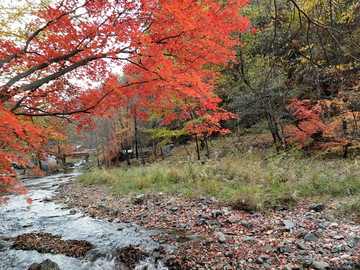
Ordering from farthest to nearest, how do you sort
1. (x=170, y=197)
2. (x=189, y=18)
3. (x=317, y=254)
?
(x=170, y=197)
(x=189, y=18)
(x=317, y=254)

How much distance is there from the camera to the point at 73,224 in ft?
20.1

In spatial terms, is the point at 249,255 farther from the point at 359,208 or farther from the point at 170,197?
the point at 170,197

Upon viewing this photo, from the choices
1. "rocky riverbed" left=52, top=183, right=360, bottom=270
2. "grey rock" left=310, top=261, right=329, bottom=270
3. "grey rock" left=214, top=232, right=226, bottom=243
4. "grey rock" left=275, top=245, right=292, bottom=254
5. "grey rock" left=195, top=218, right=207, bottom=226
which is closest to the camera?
"grey rock" left=310, top=261, right=329, bottom=270

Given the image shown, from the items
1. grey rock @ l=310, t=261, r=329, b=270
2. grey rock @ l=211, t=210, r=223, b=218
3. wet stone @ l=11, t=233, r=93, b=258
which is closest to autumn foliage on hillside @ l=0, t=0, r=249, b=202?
wet stone @ l=11, t=233, r=93, b=258

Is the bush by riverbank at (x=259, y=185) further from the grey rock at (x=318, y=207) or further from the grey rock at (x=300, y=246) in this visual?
the grey rock at (x=300, y=246)

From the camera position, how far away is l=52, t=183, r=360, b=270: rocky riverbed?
323 centimetres

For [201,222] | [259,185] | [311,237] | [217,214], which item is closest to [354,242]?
[311,237]

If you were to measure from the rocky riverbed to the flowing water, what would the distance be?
344 millimetres

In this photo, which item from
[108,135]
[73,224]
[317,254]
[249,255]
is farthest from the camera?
[108,135]

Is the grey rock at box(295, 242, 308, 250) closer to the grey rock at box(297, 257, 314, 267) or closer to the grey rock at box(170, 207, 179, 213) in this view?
the grey rock at box(297, 257, 314, 267)

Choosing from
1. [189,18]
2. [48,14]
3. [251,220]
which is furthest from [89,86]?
[251,220]

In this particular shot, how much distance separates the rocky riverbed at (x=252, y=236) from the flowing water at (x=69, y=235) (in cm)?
34

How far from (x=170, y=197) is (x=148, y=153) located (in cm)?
1590

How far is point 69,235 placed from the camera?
5.36 metres
